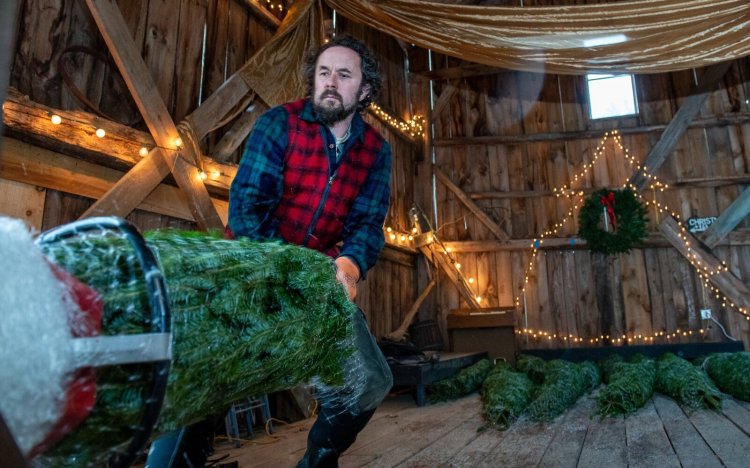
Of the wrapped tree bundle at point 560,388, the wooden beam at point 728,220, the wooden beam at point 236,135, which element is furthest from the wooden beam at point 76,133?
the wooden beam at point 728,220

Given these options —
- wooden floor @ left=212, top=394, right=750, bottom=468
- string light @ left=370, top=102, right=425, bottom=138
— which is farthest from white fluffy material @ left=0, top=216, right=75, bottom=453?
string light @ left=370, top=102, right=425, bottom=138

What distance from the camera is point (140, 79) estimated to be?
3.09m

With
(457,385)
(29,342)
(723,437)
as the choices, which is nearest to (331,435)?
(29,342)

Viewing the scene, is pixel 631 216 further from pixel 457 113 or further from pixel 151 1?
pixel 151 1

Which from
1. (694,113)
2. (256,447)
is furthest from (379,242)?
(694,113)

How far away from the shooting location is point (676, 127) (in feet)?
24.1

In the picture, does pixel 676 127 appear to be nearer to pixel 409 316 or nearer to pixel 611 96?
pixel 611 96

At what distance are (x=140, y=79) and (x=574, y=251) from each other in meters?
6.27

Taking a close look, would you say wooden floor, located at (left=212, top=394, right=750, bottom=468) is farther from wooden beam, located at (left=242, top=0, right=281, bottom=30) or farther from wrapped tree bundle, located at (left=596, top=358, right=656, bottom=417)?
wooden beam, located at (left=242, top=0, right=281, bottom=30)

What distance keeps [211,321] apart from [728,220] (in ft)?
25.6

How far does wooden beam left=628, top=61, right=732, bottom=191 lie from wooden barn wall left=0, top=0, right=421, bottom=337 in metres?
5.57

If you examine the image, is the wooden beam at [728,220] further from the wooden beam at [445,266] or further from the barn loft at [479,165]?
the wooden beam at [445,266]

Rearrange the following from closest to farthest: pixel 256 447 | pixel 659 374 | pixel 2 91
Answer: pixel 2 91 → pixel 256 447 → pixel 659 374

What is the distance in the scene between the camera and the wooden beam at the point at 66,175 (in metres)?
2.61
